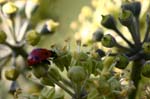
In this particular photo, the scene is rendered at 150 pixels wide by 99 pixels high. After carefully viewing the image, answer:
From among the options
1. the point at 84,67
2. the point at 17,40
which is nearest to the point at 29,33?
the point at 17,40

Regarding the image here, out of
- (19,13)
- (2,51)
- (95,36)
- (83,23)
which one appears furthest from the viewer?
(83,23)

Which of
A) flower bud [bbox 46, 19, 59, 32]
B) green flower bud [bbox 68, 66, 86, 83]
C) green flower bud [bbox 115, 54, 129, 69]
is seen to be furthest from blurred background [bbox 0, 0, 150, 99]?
green flower bud [bbox 68, 66, 86, 83]

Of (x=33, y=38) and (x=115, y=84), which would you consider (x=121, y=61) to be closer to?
(x=115, y=84)

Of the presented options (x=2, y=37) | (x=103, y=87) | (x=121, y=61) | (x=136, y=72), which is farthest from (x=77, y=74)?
(x=2, y=37)

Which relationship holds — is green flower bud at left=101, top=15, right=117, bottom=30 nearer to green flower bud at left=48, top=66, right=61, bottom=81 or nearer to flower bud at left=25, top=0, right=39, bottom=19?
green flower bud at left=48, top=66, right=61, bottom=81

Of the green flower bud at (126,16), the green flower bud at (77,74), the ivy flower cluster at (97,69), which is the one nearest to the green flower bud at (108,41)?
the ivy flower cluster at (97,69)

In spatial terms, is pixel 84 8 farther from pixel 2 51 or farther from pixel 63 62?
pixel 63 62
